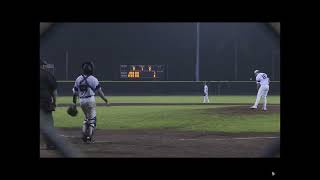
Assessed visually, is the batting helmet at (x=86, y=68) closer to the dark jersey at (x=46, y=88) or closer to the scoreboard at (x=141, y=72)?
the dark jersey at (x=46, y=88)

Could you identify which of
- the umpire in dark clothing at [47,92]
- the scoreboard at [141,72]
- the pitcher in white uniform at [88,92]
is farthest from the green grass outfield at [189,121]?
the scoreboard at [141,72]

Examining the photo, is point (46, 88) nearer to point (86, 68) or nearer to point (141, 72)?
point (86, 68)

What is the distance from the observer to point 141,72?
1126 inches

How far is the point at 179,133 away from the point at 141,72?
1737cm

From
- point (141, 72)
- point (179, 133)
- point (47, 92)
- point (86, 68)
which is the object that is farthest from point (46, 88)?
point (141, 72)

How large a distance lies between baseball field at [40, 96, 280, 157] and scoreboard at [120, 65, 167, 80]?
38.5ft

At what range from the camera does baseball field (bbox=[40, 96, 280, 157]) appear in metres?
8.23

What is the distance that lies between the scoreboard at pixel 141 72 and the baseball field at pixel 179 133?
11.7m

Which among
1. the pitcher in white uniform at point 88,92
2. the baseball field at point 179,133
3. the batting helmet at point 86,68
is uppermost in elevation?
the batting helmet at point 86,68

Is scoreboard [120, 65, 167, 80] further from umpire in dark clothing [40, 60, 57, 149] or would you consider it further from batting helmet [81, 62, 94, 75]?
umpire in dark clothing [40, 60, 57, 149]

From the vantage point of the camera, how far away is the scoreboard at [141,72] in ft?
94.7
